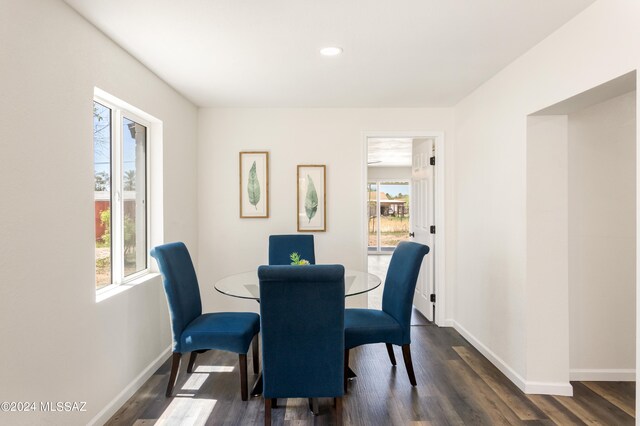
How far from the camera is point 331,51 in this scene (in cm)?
272

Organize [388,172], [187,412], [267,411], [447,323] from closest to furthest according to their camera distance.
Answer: [267,411], [187,412], [447,323], [388,172]

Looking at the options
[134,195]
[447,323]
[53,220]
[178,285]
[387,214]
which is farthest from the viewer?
[387,214]

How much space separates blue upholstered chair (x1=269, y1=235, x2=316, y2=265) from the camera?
3799 mm

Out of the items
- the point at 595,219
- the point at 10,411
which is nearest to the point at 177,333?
the point at 10,411

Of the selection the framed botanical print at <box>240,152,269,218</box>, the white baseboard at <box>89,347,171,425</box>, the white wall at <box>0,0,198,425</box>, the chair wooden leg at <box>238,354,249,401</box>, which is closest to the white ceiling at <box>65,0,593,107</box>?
the white wall at <box>0,0,198,425</box>

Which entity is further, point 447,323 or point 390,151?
point 390,151

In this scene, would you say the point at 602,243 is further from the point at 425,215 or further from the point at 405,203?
the point at 405,203

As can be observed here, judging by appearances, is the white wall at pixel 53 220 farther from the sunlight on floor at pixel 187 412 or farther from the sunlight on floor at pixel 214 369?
the sunlight on floor at pixel 214 369

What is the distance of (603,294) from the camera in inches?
116

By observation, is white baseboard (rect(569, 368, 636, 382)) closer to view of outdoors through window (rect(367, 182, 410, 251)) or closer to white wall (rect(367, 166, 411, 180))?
white wall (rect(367, 166, 411, 180))

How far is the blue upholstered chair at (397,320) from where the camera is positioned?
277cm

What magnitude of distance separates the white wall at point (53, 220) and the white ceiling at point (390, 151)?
410 cm

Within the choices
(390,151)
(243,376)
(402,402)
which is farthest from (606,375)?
(390,151)

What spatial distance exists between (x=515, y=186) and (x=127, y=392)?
3.13 m
